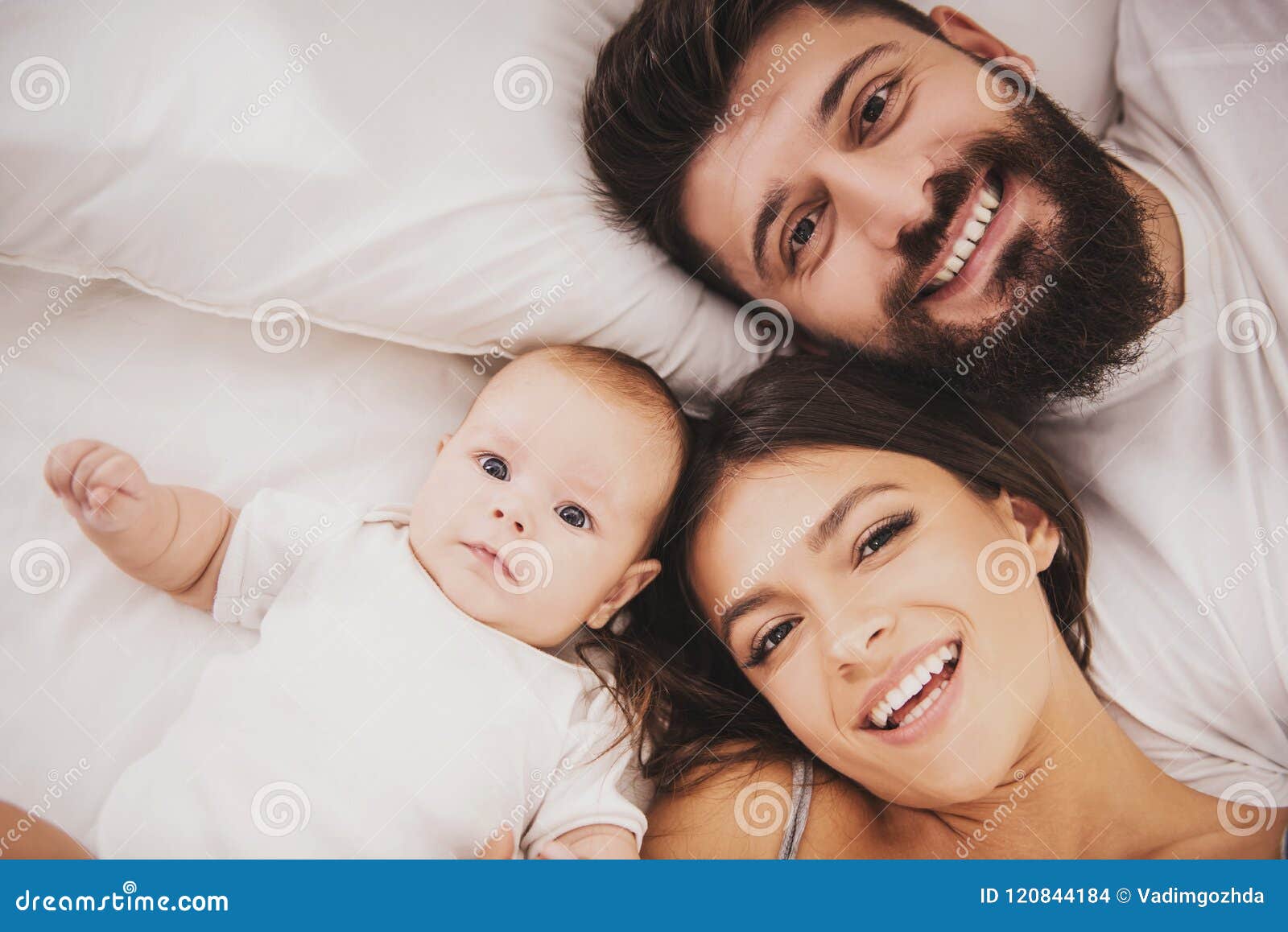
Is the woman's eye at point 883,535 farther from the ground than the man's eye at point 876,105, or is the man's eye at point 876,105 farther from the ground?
the man's eye at point 876,105

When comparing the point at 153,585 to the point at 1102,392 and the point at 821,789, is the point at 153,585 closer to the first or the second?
the point at 821,789

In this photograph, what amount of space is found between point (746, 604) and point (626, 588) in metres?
0.18

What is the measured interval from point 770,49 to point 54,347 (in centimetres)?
106

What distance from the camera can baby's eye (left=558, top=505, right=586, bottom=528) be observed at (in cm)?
109

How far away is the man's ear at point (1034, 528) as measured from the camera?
3.73 ft

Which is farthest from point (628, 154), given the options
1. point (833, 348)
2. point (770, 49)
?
point (833, 348)

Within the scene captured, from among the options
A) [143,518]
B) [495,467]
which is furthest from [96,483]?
[495,467]
